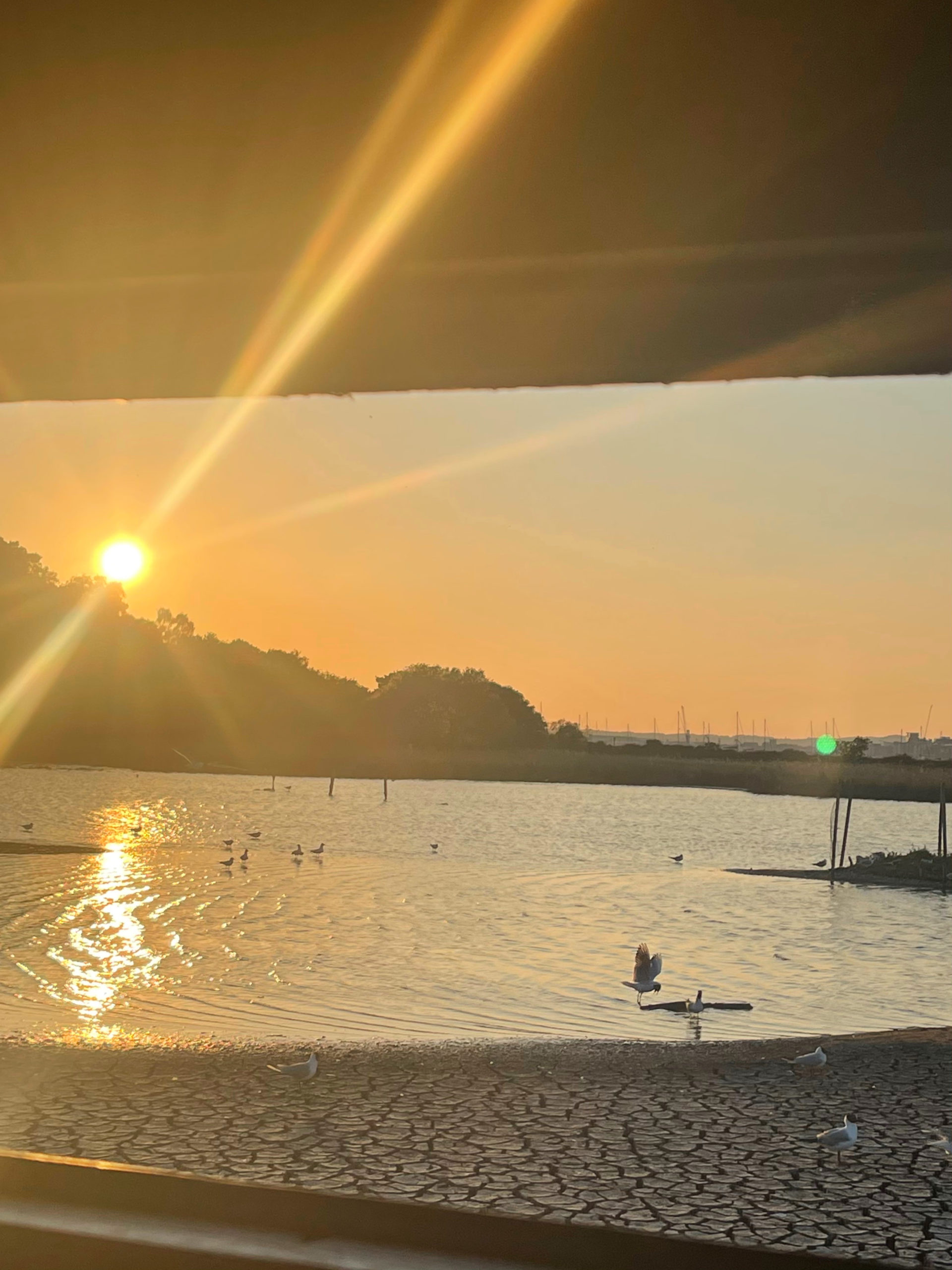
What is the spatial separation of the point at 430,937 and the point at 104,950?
6.19m

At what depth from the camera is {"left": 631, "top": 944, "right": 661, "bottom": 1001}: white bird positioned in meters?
15.3

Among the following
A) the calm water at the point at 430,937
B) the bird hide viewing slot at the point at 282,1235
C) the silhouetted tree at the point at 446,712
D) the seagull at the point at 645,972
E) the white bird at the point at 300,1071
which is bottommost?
Result: the calm water at the point at 430,937

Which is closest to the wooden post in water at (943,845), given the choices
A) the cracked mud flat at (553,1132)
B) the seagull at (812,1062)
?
the seagull at (812,1062)

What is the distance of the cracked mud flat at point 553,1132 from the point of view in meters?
5.04

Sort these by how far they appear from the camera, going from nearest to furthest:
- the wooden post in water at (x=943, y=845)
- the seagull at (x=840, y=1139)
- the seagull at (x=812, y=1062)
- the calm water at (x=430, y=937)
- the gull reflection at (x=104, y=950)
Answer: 1. the seagull at (x=840, y=1139)
2. the seagull at (x=812, y=1062)
3. the calm water at (x=430, y=937)
4. the gull reflection at (x=104, y=950)
5. the wooden post in water at (x=943, y=845)

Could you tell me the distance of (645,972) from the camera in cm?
1542

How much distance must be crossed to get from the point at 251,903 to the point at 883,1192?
78.5 ft

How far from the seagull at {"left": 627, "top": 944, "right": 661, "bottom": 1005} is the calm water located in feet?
1.14

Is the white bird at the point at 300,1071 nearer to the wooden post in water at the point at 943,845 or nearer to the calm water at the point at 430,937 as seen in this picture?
the calm water at the point at 430,937

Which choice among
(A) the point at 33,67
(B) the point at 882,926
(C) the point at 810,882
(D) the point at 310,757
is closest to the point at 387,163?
(A) the point at 33,67

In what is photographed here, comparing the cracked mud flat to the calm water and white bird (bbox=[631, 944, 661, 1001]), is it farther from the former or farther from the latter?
white bird (bbox=[631, 944, 661, 1001])

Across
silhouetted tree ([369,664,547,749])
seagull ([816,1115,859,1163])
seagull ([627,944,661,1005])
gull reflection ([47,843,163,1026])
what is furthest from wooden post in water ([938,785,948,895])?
silhouetted tree ([369,664,547,749])

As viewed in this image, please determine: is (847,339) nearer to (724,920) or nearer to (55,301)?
(55,301)

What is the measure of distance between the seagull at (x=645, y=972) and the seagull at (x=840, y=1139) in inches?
358
